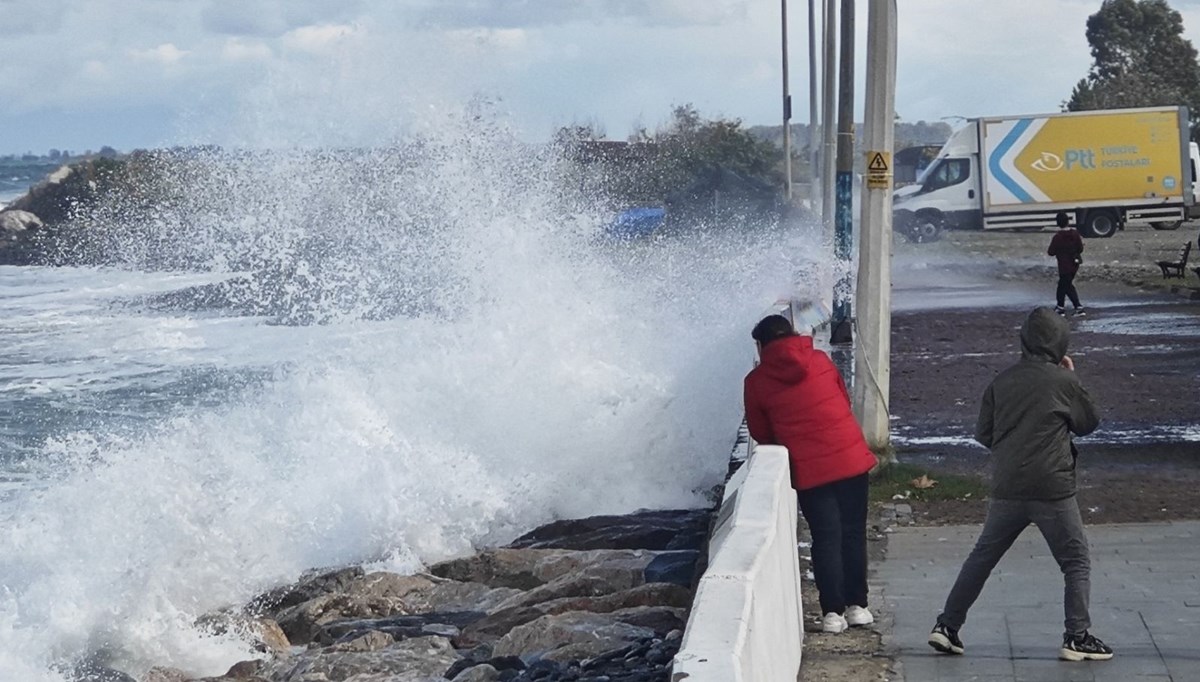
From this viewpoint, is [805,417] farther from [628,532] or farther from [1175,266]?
[1175,266]

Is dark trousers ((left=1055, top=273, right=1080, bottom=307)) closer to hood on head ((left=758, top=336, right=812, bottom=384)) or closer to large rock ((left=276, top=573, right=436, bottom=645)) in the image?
large rock ((left=276, top=573, right=436, bottom=645))

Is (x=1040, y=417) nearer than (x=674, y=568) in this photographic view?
Yes

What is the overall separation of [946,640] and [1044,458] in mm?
921

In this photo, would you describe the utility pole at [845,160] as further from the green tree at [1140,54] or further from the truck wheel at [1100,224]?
the green tree at [1140,54]

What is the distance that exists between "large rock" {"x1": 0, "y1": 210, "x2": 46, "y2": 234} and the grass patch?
49215 millimetres

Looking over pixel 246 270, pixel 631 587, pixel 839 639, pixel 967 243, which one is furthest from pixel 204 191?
pixel 839 639

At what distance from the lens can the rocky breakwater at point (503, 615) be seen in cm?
881

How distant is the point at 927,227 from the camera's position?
48031 mm

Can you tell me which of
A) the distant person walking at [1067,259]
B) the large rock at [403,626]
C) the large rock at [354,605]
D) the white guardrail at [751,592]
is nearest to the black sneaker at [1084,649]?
the white guardrail at [751,592]

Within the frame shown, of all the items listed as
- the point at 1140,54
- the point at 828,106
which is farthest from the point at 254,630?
the point at 1140,54

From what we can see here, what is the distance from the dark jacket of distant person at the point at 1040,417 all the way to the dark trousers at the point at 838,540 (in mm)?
892

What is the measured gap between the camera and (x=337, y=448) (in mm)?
17188

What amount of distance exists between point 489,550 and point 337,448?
4.44 metres

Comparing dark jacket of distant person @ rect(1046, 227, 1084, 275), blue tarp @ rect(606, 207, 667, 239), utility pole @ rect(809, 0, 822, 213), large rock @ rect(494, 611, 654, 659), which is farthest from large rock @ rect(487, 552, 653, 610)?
utility pole @ rect(809, 0, 822, 213)
